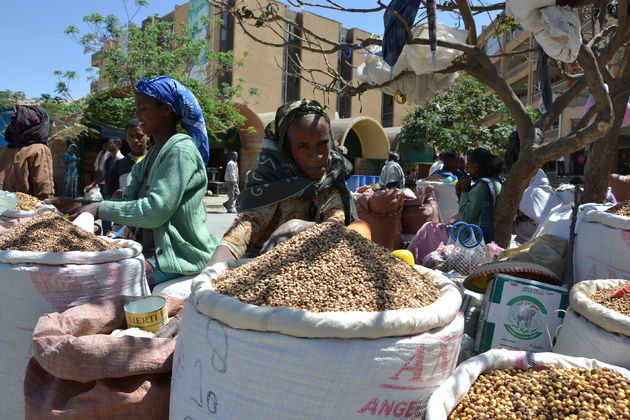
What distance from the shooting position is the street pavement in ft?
27.8

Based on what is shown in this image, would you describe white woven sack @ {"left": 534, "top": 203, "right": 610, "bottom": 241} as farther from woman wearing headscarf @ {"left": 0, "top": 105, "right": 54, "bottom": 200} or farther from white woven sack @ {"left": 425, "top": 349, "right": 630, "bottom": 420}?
woman wearing headscarf @ {"left": 0, "top": 105, "right": 54, "bottom": 200}

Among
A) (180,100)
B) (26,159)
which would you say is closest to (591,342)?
(180,100)

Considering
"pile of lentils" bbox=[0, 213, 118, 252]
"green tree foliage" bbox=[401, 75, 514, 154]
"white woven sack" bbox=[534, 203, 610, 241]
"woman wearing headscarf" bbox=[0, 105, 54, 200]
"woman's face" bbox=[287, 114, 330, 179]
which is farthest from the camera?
"green tree foliage" bbox=[401, 75, 514, 154]

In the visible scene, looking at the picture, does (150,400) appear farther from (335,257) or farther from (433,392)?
(433,392)

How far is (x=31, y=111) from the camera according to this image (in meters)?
3.64

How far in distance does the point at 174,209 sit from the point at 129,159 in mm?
2600

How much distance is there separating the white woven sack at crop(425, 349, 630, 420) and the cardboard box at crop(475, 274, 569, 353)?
0.38 metres

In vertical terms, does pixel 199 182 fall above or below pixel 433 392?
above

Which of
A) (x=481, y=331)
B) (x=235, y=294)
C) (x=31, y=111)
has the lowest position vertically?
(x=481, y=331)

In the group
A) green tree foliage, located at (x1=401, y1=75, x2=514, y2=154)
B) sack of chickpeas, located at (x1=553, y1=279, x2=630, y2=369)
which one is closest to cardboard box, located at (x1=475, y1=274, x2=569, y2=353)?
sack of chickpeas, located at (x1=553, y1=279, x2=630, y2=369)

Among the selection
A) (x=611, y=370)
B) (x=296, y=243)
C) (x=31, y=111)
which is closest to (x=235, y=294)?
(x=296, y=243)

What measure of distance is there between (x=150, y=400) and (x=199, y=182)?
1097 millimetres

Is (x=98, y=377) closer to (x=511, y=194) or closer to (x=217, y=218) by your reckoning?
(x=511, y=194)

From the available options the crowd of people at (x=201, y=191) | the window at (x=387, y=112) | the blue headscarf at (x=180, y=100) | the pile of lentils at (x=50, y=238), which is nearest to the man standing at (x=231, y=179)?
the crowd of people at (x=201, y=191)
